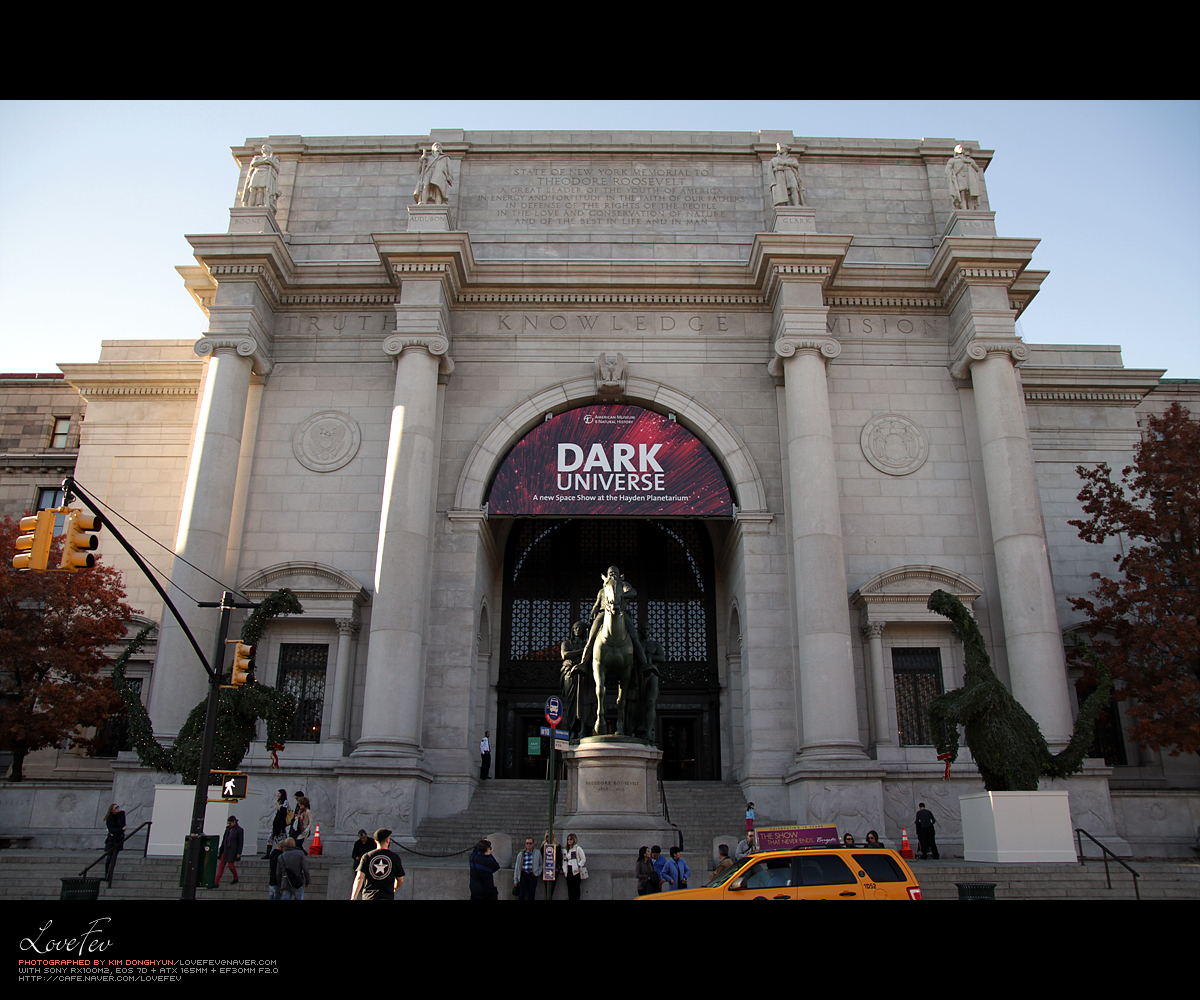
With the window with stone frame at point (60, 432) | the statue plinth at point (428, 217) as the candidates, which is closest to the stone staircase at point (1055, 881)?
the statue plinth at point (428, 217)

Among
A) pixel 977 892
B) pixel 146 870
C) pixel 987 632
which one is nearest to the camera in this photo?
pixel 977 892

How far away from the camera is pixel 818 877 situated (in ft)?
37.1

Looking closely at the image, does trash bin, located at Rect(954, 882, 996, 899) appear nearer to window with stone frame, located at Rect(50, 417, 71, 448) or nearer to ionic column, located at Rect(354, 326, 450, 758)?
ionic column, located at Rect(354, 326, 450, 758)

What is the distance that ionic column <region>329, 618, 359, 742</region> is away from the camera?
76.6ft

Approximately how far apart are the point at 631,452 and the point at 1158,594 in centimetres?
1387

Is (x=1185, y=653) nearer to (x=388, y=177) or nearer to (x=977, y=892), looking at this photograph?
(x=977, y=892)

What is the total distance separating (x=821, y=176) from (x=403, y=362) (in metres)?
14.6

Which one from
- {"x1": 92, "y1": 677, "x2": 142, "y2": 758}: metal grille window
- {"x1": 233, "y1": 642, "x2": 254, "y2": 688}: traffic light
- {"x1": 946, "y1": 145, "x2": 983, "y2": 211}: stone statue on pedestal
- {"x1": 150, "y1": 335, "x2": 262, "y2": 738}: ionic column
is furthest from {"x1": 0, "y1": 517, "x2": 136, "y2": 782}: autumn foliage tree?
{"x1": 946, "y1": 145, "x2": 983, "y2": 211}: stone statue on pedestal

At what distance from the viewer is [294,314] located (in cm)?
2758

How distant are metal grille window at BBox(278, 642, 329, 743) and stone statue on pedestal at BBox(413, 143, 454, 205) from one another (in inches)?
514

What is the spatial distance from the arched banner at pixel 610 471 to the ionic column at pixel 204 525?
712 centimetres
